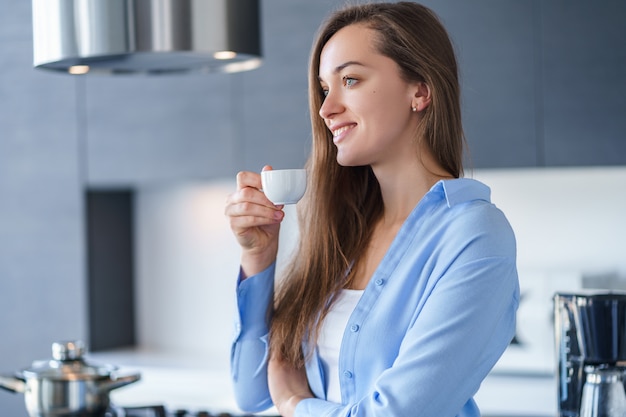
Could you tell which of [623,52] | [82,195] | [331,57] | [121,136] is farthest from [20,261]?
[331,57]

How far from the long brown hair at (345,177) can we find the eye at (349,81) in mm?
65

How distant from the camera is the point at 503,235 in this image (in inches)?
58.1

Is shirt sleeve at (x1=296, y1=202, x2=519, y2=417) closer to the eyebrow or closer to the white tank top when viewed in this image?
the white tank top

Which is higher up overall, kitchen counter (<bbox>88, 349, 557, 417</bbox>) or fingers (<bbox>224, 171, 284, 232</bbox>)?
fingers (<bbox>224, 171, 284, 232</bbox>)

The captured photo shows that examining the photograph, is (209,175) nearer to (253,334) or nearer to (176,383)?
(176,383)

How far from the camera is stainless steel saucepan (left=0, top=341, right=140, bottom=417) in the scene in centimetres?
163

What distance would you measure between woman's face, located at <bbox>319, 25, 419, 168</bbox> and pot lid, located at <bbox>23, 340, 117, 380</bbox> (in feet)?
1.80

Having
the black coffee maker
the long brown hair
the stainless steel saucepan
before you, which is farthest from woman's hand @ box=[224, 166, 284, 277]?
the black coffee maker

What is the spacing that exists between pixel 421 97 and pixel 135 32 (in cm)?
57

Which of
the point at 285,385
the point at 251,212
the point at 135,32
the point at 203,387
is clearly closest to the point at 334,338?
the point at 285,385

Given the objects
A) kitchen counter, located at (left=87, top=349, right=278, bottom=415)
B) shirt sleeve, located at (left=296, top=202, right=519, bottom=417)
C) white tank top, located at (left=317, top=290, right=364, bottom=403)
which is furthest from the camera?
kitchen counter, located at (left=87, top=349, right=278, bottom=415)

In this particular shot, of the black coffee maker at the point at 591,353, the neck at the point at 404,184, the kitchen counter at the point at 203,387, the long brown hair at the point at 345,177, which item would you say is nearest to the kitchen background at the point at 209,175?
the kitchen counter at the point at 203,387

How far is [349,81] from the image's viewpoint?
1635mm

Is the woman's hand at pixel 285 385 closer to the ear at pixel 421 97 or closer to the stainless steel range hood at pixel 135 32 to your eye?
the ear at pixel 421 97
